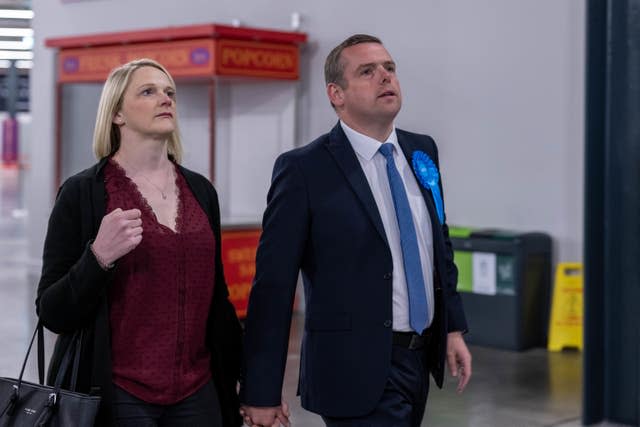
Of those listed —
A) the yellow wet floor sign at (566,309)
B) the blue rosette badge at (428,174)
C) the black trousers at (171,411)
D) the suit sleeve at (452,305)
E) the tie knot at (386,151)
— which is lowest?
the yellow wet floor sign at (566,309)

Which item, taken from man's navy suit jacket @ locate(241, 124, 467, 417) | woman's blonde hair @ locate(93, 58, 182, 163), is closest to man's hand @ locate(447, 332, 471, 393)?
man's navy suit jacket @ locate(241, 124, 467, 417)

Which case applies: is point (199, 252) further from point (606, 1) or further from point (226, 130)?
point (226, 130)

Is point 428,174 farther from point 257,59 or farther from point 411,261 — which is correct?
point 257,59

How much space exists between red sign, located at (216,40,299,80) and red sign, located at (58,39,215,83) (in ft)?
0.40

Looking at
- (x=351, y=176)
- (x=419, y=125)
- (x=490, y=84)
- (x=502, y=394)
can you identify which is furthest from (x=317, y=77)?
(x=351, y=176)

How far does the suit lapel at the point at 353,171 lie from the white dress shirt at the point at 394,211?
28 millimetres

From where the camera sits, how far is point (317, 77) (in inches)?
411

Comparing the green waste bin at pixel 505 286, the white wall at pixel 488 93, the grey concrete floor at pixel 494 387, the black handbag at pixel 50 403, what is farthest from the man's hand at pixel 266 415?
the white wall at pixel 488 93

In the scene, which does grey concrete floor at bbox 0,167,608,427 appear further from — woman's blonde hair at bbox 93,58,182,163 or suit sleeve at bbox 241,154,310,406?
woman's blonde hair at bbox 93,58,182,163

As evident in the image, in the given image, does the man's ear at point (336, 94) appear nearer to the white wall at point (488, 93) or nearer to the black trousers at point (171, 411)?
the black trousers at point (171, 411)

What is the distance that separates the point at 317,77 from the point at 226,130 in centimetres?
144

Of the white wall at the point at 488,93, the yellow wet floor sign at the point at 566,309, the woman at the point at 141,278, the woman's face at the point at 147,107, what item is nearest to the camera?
the woman at the point at 141,278

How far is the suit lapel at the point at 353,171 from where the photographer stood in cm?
317

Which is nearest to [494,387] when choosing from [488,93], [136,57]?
[488,93]
